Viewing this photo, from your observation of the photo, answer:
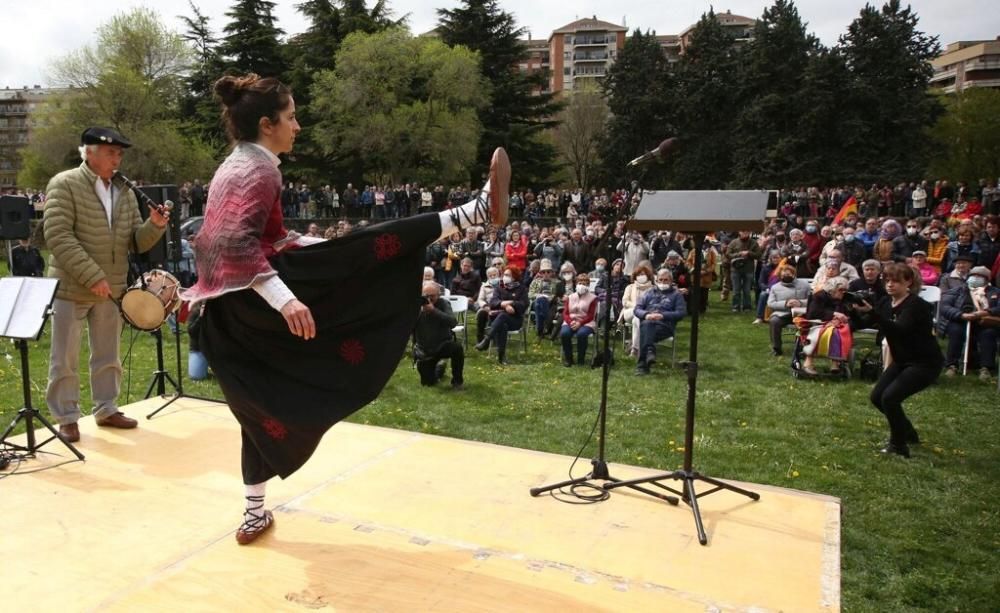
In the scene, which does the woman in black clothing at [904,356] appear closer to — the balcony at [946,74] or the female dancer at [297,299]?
the female dancer at [297,299]

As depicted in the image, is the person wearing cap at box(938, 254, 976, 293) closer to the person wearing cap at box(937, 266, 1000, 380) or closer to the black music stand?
the person wearing cap at box(937, 266, 1000, 380)

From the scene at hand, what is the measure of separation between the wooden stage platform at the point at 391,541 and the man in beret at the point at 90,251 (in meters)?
0.60

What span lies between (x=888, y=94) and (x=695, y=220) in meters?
41.4

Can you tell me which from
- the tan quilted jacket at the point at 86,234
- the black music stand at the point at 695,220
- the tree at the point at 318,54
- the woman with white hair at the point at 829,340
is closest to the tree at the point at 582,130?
the tree at the point at 318,54

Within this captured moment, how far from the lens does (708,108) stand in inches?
1678

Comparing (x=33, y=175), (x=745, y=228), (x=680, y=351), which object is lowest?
(x=680, y=351)

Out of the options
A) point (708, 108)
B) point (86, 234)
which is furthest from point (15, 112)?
point (86, 234)

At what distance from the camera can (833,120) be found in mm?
38031

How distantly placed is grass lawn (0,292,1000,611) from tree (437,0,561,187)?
31991mm

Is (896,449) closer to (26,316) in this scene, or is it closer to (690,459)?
(690,459)

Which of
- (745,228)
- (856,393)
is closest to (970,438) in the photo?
(856,393)

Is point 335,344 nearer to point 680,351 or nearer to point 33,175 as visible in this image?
point 680,351

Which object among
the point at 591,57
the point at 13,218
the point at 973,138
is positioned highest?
the point at 591,57

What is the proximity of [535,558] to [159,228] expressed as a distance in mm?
3243
